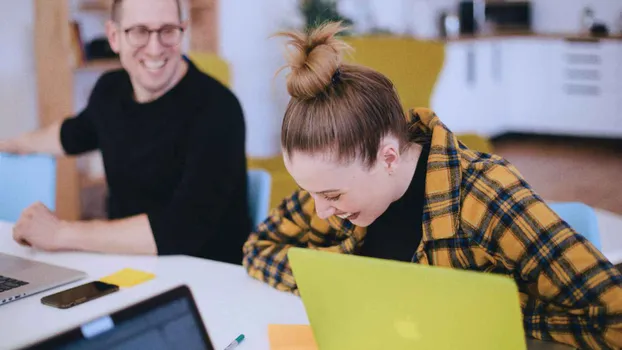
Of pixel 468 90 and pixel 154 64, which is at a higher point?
pixel 154 64

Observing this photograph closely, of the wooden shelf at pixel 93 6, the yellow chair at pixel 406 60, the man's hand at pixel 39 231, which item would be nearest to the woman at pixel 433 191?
the man's hand at pixel 39 231

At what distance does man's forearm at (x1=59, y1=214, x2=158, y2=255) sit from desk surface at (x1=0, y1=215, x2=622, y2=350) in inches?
0.8

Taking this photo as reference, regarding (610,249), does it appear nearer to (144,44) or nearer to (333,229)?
(333,229)

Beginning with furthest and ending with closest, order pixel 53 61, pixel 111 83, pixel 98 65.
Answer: pixel 98 65 < pixel 53 61 < pixel 111 83

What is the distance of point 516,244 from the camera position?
1145 mm

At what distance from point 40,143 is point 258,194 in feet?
2.45

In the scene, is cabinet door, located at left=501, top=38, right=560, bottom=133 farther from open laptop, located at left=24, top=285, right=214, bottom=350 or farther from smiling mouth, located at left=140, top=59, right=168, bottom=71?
open laptop, located at left=24, top=285, right=214, bottom=350

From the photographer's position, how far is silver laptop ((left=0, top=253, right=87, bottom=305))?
1.38 metres

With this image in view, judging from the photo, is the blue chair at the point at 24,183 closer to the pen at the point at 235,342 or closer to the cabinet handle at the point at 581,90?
the pen at the point at 235,342

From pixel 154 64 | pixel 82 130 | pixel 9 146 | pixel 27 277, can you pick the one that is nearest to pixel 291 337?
pixel 27 277

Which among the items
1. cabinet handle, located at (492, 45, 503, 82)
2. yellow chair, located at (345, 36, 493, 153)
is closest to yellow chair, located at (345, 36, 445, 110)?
yellow chair, located at (345, 36, 493, 153)

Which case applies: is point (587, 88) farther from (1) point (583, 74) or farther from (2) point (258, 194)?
(2) point (258, 194)

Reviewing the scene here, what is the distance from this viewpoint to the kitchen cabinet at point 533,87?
20.4 ft

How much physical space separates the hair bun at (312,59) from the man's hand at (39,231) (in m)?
0.77
